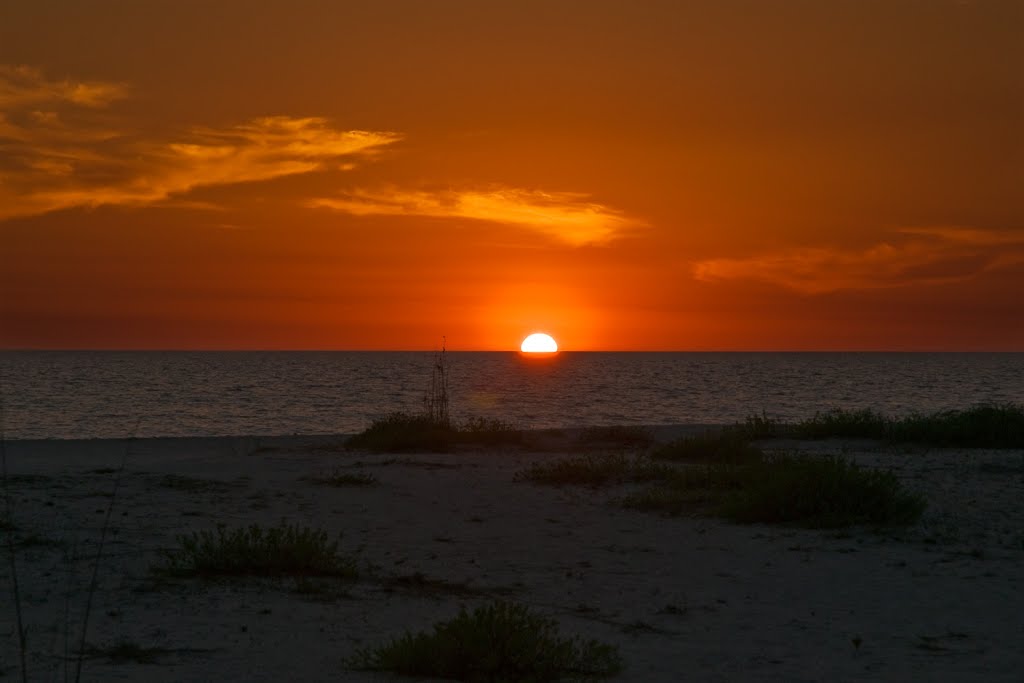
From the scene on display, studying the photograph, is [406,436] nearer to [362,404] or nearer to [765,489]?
[765,489]

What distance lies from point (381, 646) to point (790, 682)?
3.20 meters

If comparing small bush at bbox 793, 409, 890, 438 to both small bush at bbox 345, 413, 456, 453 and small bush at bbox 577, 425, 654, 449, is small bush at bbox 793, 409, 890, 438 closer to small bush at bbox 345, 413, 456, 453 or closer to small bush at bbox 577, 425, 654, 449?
small bush at bbox 577, 425, 654, 449

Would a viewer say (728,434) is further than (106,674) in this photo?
Yes

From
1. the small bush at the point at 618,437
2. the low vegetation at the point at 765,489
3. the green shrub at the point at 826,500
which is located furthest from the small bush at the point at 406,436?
the green shrub at the point at 826,500

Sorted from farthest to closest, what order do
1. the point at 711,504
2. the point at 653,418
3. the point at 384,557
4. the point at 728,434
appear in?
the point at 653,418
the point at 728,434
the point at 711,504
the point at 384,557

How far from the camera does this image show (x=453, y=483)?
17.8 meters

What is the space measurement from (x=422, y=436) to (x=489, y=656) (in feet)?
56.5

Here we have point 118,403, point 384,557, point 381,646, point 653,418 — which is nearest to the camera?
point 381,646

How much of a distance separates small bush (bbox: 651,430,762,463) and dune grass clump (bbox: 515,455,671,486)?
8.31ft

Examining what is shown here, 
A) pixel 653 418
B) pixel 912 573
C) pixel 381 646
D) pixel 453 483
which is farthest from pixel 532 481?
pixel 653 418

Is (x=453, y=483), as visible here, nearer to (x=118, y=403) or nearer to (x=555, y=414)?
(x=555, y=414)

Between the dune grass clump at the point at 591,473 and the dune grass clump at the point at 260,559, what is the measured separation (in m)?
7.61

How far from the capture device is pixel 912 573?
11.2 meters

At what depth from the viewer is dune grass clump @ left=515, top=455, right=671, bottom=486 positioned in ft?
59.1
